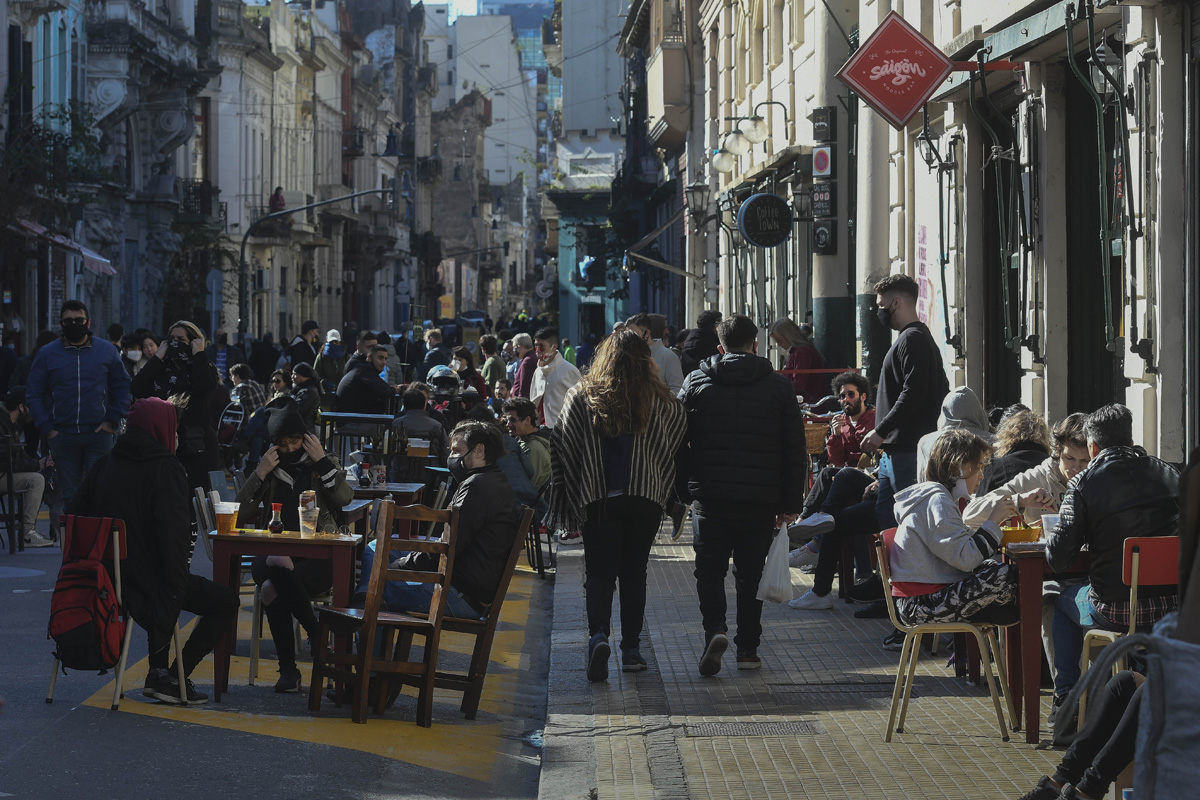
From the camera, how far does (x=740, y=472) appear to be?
29.0 feet

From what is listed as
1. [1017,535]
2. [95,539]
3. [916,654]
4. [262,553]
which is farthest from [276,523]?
[1017,535]

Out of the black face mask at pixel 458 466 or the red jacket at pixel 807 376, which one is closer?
the black face mask at pixel 458 466

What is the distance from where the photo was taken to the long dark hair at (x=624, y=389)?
879 centimetres

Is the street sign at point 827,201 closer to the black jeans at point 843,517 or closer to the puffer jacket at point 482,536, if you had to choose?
the black jeans at point 843,517

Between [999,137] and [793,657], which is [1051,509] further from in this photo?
[999,137]

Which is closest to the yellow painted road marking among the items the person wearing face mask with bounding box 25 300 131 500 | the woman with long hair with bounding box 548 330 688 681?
the woman with long hair with bounding box 548 330 688 681

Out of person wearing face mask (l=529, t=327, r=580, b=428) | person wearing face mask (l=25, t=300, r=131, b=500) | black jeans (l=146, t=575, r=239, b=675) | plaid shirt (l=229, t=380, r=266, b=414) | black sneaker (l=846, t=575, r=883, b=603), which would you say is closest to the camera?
black jeans (l=146, t=575, r=239, b=675)

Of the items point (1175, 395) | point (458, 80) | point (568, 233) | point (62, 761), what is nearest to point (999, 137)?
point (1175, 395)

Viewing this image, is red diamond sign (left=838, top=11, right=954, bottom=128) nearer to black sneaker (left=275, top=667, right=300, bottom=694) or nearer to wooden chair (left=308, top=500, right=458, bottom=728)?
wooden chair (left=308, top=500, right=458, bottom=728)

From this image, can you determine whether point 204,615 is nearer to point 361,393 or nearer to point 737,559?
point 737,559

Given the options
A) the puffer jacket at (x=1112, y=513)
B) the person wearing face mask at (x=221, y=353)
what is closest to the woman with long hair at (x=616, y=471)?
the puffer jacket at (x=1112, y=513)

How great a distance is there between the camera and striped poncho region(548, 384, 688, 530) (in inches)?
347

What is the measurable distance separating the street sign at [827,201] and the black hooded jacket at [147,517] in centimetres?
1345

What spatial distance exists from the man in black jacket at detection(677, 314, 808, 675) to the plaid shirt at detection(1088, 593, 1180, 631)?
235 centimetres
